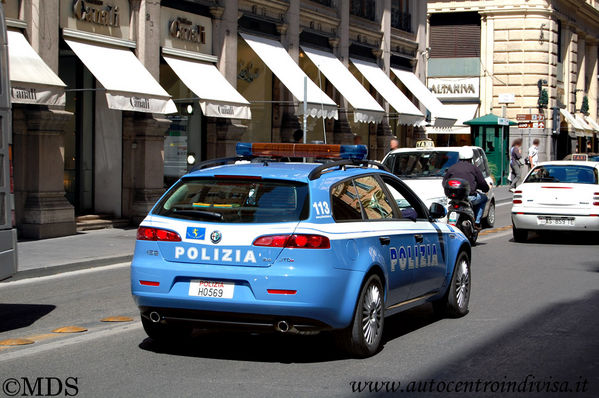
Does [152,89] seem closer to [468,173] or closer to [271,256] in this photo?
[468,173]

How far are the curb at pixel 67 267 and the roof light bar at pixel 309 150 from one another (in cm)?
532

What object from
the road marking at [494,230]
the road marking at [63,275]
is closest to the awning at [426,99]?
the road marking at [494,230]

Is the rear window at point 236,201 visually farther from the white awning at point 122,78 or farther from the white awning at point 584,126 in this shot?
the white awning at point 584,126

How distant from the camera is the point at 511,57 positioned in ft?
164

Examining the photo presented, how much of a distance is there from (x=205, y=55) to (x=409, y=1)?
15.6 meters

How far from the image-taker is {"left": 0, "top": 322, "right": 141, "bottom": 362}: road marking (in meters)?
7.68

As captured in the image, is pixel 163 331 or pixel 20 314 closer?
pixel 163 331

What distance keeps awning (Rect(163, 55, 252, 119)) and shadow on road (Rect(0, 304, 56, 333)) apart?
36.4 feet

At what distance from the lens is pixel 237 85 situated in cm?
2542

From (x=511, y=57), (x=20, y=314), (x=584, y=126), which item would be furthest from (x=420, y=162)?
(x=584, y=126)

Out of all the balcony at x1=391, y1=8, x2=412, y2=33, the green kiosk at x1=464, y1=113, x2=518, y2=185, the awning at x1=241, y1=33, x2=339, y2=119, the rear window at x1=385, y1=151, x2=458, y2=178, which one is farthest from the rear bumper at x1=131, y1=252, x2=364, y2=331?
the green kiosk at x1=464, y1=113, x2=518, y2=185

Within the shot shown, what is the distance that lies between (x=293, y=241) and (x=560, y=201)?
12.0 metres

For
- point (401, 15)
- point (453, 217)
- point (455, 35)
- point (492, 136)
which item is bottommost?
point (453, 217)

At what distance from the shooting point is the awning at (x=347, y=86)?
2791 cm
